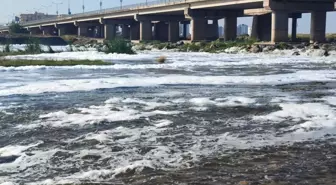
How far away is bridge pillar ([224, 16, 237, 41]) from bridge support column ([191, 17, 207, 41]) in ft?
16.3

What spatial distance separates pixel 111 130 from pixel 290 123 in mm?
4264

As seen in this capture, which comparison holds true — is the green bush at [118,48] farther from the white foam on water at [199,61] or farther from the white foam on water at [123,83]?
the white foam on water at [123,83]

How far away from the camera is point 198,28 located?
7956 centimetres

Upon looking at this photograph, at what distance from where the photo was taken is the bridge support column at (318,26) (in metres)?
65.7

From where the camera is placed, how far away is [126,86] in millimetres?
20531

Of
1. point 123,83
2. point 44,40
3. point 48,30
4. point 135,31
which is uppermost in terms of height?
point 48,30

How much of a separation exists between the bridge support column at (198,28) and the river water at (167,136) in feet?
200

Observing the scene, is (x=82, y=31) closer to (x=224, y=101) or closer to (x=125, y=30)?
(x=125, y=30)

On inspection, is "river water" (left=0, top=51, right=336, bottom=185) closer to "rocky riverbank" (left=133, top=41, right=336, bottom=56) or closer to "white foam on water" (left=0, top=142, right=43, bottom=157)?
"white foam on water" (left=0, top=142, right=43, bottom=157)

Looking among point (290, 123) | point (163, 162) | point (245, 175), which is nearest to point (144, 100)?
point (290, 123)

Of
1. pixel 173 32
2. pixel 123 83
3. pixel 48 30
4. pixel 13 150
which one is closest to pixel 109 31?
pixel 173 32

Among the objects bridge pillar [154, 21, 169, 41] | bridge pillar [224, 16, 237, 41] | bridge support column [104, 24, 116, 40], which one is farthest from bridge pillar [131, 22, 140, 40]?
bridge pillar [224, 16, 237, 41]

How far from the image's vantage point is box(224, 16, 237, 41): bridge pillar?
8200cm

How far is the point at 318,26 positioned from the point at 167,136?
60.9 m
